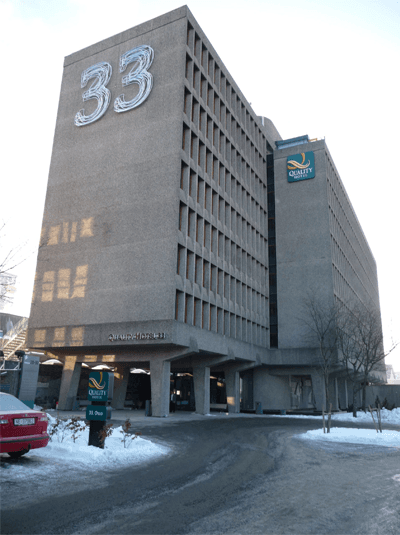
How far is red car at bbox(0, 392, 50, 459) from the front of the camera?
1006cm

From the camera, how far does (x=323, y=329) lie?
5000 cm

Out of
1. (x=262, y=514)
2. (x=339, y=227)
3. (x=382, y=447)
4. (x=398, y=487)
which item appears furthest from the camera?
(x=339, y=227)

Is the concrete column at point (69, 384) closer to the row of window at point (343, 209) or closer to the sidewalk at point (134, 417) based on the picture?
the sidewalk at point (134, 417)

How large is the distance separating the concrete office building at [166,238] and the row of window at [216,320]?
168mm

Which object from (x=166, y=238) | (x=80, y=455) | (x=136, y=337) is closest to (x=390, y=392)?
(x=136, y=337)

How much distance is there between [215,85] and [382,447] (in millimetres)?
41252

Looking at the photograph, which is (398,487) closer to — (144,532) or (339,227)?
(144,532)

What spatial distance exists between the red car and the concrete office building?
75.2ft

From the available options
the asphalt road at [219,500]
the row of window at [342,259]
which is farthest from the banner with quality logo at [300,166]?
the asphalt road at [219,500]

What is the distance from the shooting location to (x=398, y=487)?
9.71 m

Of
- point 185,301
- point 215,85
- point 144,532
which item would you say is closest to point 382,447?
point 144,532

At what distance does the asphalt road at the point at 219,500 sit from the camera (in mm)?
6547

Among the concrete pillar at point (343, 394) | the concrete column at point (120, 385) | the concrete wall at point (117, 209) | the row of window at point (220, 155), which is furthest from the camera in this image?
the concrete pillar at point (343, 394)

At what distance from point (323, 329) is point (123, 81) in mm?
33581
